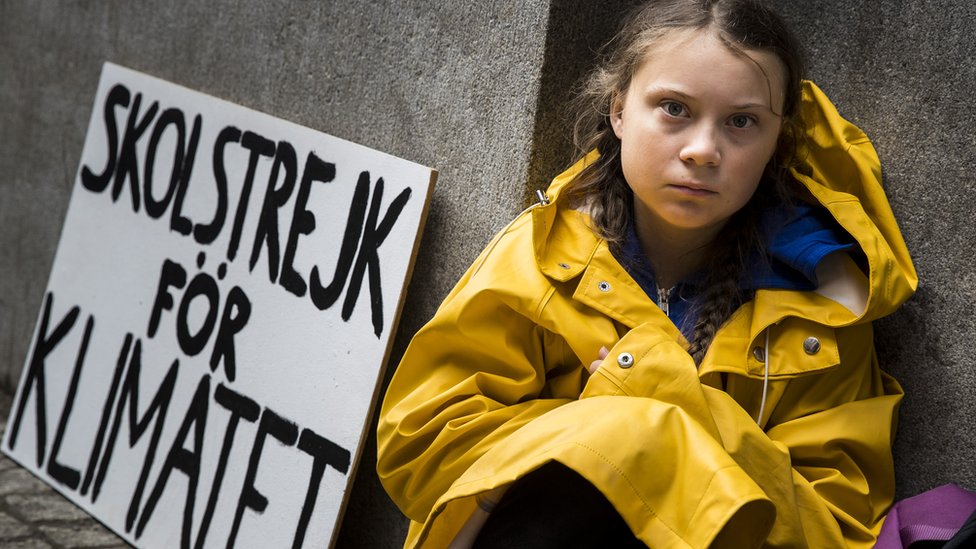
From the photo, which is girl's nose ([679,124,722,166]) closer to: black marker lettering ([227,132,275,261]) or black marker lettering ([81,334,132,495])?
black marker lettering ([227,132,275,261])

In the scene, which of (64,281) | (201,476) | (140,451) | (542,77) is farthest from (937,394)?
(64,281)

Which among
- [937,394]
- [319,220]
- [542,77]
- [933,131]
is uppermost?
[933,131]

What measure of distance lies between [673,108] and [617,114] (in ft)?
0.70

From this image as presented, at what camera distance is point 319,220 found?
2943 millimetres

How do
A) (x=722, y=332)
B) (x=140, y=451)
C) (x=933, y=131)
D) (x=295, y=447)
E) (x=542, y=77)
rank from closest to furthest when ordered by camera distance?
(x=722, y=332), (x=933, y=131), (x=542, y=77), (x=295, y=447), (x=140, y=451)

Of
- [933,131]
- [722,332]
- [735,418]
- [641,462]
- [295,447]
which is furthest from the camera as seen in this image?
[295,447]

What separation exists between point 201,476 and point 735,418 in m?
1.78

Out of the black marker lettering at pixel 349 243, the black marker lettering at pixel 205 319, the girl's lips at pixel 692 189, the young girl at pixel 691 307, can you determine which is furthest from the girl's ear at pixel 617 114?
the black marker lettering at pixel 205 319

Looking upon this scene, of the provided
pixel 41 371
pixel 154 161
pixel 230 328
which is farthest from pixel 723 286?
pixel 41 371

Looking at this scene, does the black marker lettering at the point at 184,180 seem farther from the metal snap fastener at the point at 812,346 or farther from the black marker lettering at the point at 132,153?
the metal snap fastener at the point at 812,346

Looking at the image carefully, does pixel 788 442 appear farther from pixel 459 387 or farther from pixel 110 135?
pixel 110 135

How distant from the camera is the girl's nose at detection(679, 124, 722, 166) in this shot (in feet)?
6.59

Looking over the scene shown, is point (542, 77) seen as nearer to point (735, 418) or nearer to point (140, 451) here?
point (735, 418)

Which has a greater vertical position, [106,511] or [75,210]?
[75,210]
